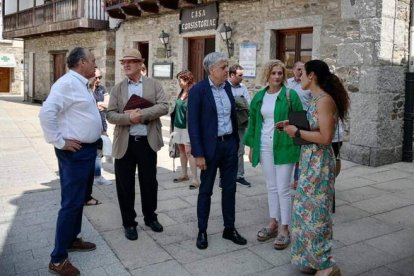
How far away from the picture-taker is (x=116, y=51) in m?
14.0

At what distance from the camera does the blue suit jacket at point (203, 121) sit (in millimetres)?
3529

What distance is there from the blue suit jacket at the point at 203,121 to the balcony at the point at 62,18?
467 inches

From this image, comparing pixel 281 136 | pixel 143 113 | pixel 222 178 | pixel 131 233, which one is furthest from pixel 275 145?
pixel 131 233

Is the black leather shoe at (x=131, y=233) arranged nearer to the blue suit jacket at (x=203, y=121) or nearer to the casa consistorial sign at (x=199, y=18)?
the blue suit jacket at (x=203, y=121)

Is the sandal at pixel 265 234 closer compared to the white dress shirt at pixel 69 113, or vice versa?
the white dress shirt at pixel 69 113

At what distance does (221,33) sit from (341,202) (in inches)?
227

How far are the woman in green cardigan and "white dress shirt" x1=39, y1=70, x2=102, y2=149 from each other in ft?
4.64

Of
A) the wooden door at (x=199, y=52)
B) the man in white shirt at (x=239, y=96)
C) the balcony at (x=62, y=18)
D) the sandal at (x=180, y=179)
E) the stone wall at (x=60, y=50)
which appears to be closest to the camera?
the man in white shirt at (x=239, y=96)

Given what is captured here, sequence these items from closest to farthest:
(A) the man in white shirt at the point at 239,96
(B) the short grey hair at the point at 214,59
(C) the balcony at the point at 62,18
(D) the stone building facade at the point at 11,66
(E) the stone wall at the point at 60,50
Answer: (B) the short grey hair at the point at 214,59 → (A) the man in white shirt at the point at 239,96 → (C) the balcony at the point at 62,18 → (E) the stone wall at the point at 60,50 → (D) the stone building facade at the point at 11,66

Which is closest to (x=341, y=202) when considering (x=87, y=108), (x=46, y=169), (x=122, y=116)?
(x=122, y=116)

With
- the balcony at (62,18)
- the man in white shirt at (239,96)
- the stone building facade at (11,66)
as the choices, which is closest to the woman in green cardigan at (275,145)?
the man in white shirt at (239,96)

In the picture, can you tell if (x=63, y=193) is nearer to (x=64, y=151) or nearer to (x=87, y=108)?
(x=64, y=151)

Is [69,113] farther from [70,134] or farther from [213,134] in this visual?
[213,134]

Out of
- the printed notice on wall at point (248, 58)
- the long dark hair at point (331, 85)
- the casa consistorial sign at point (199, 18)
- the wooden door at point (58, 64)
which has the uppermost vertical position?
the casa consistorial sign at point (199, 18)
